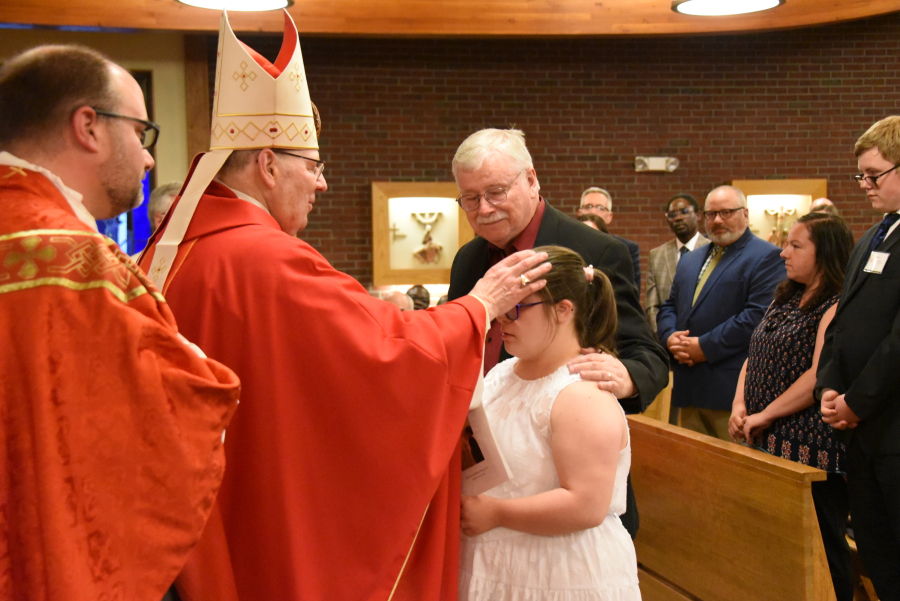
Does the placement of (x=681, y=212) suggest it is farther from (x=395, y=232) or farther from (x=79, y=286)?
(x=79, y=286)

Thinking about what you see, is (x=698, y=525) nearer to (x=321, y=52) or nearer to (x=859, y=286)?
(x=859, y=286)

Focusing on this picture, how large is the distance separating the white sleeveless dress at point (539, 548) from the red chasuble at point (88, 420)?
75 cm

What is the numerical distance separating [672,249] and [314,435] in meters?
5.07

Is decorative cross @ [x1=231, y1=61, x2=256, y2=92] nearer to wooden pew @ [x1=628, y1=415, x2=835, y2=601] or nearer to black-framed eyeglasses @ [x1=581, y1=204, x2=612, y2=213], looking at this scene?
wooden pew @ [x1=628, y1=415, x2=835, y2=601]

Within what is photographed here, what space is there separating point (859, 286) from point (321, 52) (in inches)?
237

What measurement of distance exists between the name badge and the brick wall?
5.35 m

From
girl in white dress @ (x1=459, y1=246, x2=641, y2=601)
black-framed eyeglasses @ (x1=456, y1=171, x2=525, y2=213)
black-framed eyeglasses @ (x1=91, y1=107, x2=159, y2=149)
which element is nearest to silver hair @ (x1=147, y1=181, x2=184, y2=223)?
black-framed eyeglasses @ (x1=456, y1=171, x2=525, y2=213)

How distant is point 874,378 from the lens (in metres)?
2.79

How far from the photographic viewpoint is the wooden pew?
2363 millimetres

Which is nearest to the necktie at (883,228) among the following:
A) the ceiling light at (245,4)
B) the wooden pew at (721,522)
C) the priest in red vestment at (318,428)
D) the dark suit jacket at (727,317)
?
the wooden pew at (721,522)

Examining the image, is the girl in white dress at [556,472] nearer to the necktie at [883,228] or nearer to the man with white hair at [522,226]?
the man with white hair at [522,226]

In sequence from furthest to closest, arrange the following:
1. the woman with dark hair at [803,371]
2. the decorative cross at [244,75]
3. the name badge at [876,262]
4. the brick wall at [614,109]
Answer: the brick wall at [614,109]
the woman with dark hair at [803,371]
the name badge at [876,262]
the decorative cross at [244,75]

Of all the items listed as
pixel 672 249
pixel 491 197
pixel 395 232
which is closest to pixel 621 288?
pixel 491 197

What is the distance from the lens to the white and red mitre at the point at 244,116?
1863mm
